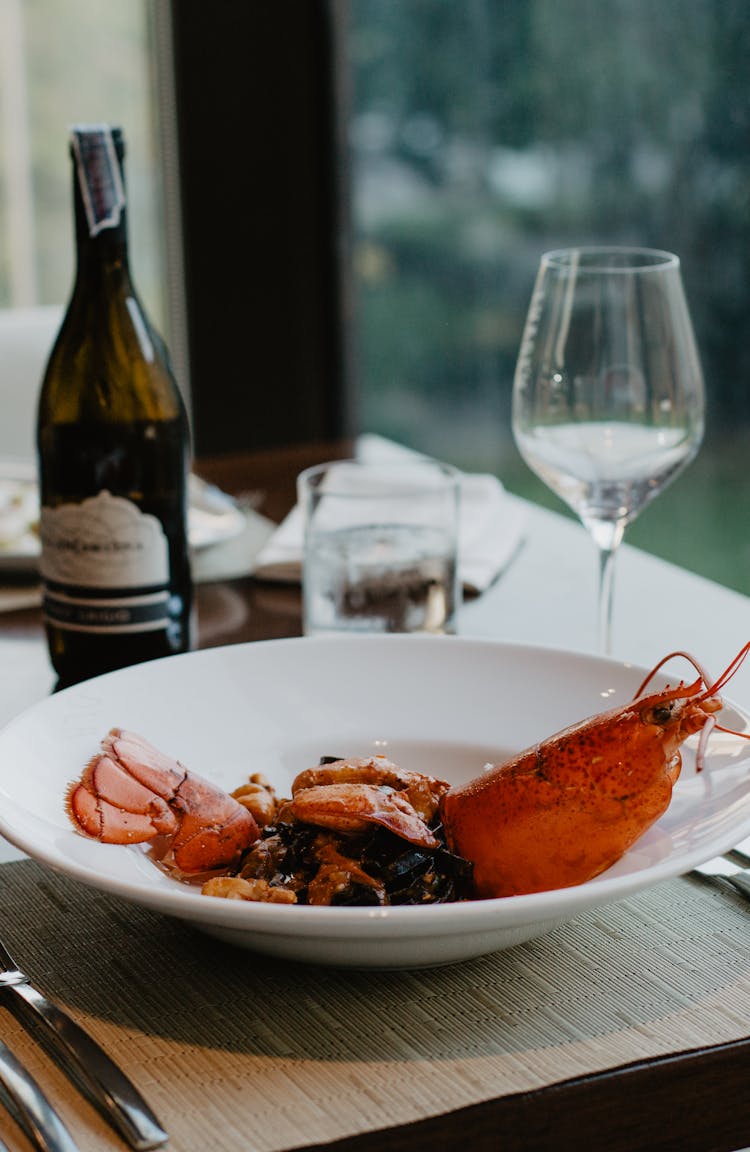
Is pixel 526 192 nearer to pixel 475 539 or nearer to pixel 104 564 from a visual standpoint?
pixel 475 539

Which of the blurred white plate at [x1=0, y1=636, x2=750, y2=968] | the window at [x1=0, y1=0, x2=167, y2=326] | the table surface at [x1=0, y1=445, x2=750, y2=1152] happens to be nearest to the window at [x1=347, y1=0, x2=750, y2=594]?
the window at [x1=0, y1=0, x2=167, y2=326]

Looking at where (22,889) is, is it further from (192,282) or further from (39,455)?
(192,282)

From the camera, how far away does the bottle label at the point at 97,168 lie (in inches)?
39.9

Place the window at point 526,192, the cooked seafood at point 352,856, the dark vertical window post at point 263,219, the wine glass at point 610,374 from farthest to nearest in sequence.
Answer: the dark vertical window post at point 263,219 < the window at point 526,192 < the wine glass at point 610,374 < the cooked seafood at point 352,856

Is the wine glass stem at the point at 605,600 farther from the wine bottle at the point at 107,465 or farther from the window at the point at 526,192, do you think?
the window at the point at 526,192

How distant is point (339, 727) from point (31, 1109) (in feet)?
1.24

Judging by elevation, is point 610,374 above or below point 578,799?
above

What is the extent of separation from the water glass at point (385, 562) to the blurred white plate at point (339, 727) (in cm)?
22

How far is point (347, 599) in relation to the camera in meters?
1.13

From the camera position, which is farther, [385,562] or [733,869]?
[385,562]

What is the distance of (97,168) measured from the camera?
1022 mm

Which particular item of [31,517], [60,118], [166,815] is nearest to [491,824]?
[166,815]

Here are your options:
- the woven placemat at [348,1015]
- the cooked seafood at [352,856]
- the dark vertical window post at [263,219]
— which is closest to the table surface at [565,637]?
the woven placemat at [348,1015]

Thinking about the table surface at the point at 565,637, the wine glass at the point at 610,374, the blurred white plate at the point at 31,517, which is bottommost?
the table surface at the point at 565,637
